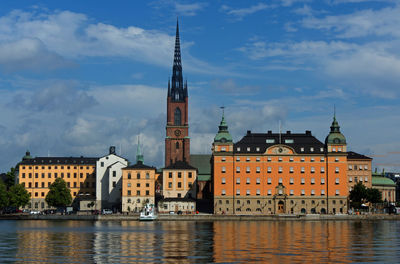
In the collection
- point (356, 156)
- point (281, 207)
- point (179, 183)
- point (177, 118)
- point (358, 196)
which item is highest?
point (177, 118)

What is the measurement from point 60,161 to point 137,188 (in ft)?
121

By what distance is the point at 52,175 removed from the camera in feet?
581

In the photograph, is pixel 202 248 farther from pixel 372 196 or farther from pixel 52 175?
pixel 52 175

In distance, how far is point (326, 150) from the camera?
477ft

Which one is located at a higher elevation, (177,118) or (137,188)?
(177,118)

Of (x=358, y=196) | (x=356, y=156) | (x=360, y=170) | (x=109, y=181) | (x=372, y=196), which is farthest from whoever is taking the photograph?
(x=356, y=156)

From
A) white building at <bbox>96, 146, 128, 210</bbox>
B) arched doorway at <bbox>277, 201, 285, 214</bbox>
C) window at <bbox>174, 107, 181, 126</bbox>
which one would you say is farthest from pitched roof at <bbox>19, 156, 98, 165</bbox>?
arched doorway at <bbox>277, 201, 285, 214</bbox>

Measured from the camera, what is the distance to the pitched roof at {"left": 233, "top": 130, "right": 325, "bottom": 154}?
5694 inches

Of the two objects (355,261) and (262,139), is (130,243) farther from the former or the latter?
(262,139)

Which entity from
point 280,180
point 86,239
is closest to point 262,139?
point 280,180

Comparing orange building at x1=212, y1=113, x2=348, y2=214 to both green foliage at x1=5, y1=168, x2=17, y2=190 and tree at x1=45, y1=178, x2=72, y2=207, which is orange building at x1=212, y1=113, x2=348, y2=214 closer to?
tree at x1=45, y1=178, x2=72, y2=207

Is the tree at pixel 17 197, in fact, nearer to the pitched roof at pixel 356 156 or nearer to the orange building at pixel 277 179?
the orange building at pixel 277 179

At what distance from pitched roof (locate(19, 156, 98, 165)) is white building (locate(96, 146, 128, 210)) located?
46.0ft

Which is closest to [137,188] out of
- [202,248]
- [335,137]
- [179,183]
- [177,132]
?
[179,183]
